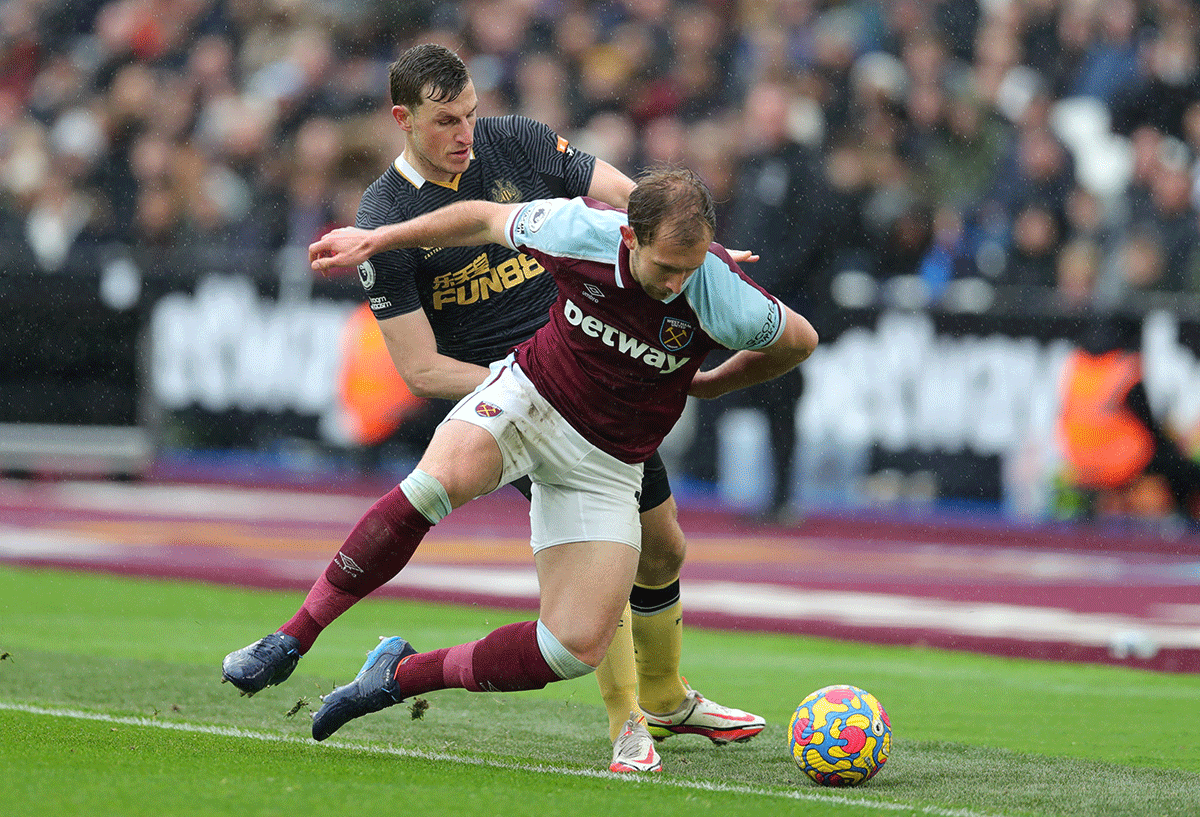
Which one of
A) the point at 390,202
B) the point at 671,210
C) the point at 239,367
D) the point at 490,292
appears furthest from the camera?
the point at 239,367

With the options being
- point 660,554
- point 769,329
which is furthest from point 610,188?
point 660,554

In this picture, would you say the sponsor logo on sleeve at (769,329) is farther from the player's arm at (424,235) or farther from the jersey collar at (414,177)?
the jersey collar at (414,177)

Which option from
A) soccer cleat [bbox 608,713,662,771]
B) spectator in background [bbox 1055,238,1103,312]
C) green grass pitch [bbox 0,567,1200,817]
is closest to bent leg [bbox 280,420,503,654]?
green grass pitch [bbox 0,567,1200,817]

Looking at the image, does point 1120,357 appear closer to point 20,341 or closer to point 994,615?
point 994,615

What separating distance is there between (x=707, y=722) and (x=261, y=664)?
176 centimetres

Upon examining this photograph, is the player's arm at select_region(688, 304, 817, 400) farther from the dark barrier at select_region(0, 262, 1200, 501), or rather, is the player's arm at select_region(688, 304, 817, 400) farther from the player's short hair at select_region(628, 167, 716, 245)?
the dark barrier at select_region(0, 262, 1200, 501)

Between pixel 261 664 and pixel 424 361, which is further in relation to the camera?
pixel 424 361

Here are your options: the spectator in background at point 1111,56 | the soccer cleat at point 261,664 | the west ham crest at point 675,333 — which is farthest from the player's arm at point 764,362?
the spectator in background at point 1111,56

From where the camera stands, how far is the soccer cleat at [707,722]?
18.8ft

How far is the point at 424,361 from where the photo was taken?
556 centimetres

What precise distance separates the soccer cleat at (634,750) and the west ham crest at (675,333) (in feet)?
4.17

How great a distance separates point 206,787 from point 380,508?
38.5 inches

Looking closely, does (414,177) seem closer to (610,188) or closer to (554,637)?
(610,188)

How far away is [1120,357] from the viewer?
1198cm
